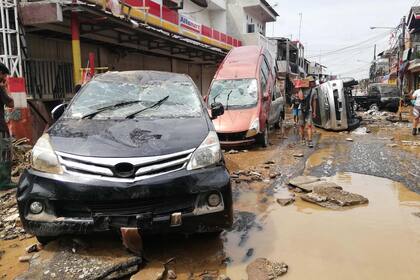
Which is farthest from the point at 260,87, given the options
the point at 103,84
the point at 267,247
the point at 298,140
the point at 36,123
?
the point at 267,247

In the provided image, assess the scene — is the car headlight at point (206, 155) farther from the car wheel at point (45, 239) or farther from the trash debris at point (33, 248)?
the trash debris at point (33, 248)

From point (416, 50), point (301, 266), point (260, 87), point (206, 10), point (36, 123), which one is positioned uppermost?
point (206, 10)

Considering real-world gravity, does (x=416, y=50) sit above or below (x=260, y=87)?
above

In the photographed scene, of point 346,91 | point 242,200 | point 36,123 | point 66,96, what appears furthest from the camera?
point 346,91

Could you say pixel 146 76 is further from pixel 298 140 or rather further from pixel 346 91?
pixel 346 91

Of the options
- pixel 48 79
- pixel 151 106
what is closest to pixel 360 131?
pixel 48 79

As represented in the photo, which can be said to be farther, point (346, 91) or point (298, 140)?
point (346, 91)

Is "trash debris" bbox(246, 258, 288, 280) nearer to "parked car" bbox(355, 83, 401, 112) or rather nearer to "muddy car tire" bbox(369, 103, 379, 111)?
"parked car" bbox(355, 83, 401, 112)

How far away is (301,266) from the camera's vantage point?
3.52 m

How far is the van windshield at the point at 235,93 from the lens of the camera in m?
10.8

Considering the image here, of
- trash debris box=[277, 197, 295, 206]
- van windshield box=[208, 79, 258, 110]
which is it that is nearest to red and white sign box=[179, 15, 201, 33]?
van windshield box=[208, 79, 258, 110]

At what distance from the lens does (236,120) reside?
10156 mm

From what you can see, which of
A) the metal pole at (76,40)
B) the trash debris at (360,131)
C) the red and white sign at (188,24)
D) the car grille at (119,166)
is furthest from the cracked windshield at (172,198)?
the red and white sign at (188,24)

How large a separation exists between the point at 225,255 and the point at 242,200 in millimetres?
1890
